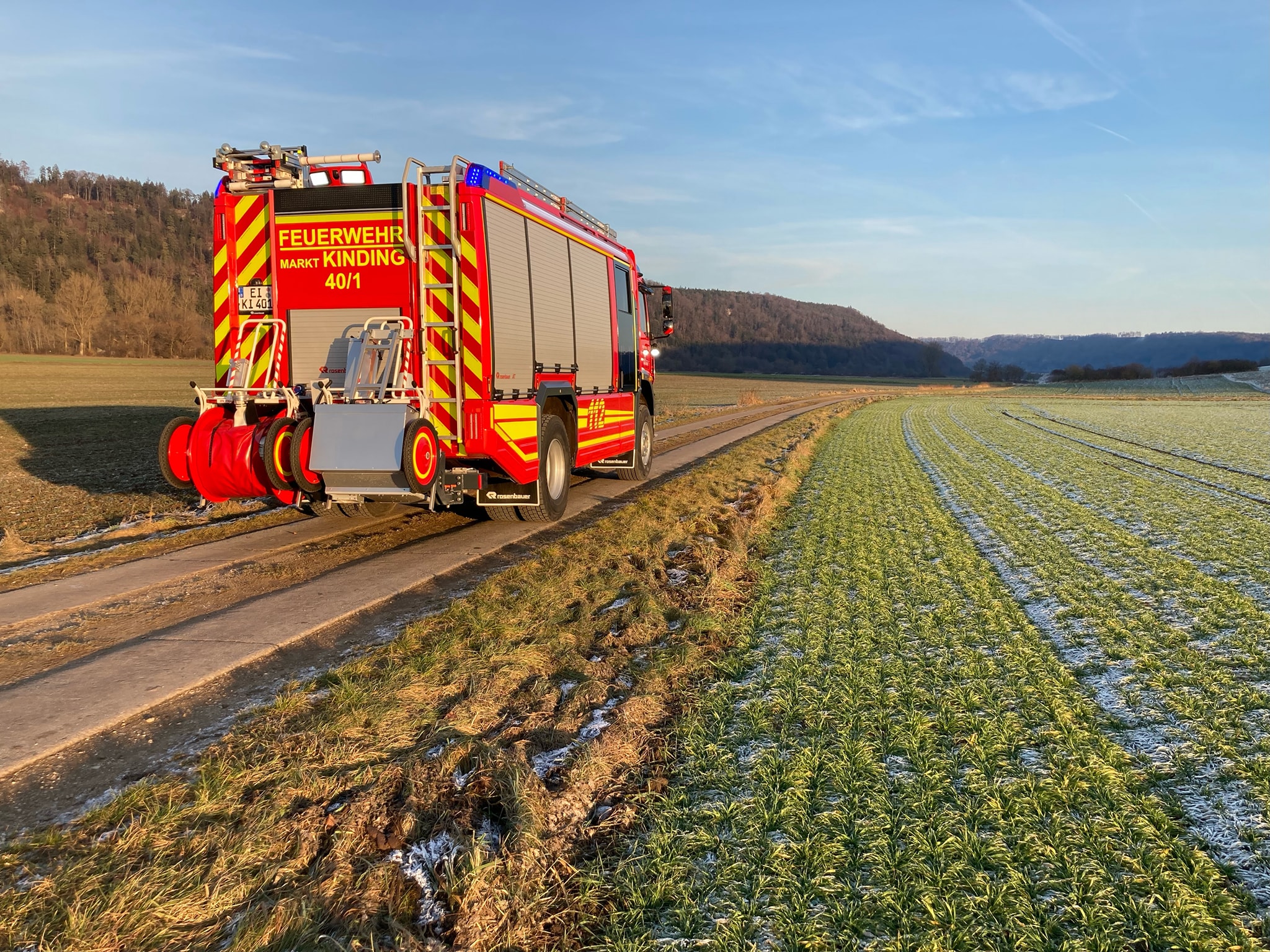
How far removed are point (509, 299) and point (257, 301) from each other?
2.50 m

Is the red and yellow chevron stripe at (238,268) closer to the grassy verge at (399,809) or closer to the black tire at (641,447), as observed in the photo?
the grassy verge at (399,809)

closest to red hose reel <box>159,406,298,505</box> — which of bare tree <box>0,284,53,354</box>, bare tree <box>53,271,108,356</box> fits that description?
bare tree <box>53,271,108,356</box>

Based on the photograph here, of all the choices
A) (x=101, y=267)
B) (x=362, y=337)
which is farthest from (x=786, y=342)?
(x=362, y=337)

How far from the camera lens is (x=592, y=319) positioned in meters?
10.5

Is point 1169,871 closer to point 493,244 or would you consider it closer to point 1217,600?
point 1217,600

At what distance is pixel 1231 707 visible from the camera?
4.02 m

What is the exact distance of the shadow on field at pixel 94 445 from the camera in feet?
41.2

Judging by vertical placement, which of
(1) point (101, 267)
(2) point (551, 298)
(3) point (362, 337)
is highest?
(1) point (101, 267)

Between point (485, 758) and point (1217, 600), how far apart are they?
5.81 meters

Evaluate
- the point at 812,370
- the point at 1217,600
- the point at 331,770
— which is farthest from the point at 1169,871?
the point at 812,370

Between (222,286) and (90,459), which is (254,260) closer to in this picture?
(222,286)

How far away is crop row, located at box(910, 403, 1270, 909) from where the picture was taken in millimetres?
3240

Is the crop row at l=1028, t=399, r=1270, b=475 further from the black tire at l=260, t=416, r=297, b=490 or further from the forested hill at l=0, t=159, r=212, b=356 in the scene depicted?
the forested hill at l=0, t=159, r=212, b=356

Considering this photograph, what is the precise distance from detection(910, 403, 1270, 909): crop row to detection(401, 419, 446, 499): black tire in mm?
5120
